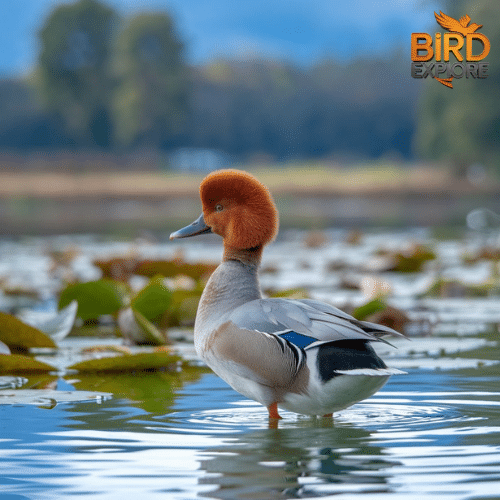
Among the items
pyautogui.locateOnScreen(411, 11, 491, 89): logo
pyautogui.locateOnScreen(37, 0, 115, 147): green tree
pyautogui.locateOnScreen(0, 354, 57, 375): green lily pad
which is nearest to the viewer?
pyautogui.locateOnScreen(0, 354, 57, 375): green lily pad

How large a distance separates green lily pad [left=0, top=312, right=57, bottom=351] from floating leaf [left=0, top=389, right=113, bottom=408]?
0.47 metres

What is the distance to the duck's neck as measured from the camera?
2.66m

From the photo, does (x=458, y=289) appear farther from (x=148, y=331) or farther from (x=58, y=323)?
(x=58, y=323)

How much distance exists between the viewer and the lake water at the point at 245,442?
6.55ft

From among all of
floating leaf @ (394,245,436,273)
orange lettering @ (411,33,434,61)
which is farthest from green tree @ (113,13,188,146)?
orange lettering @ (411,33,434,61)

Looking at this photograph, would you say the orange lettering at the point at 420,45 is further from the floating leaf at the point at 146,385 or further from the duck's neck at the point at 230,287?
the duck's neck at the point at 230,287

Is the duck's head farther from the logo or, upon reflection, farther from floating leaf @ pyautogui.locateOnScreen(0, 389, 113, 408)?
the logo

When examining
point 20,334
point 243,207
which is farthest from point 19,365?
point 243,207

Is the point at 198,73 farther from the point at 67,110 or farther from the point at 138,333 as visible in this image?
the point at 138,333

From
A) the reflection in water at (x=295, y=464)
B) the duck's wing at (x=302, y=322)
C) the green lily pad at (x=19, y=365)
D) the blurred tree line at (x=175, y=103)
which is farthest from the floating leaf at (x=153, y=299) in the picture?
the blurred tree line at (x=175, y=103)

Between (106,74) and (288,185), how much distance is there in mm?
17021

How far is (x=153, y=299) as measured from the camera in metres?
3.89

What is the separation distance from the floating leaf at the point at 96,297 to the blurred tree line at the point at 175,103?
29413 mm

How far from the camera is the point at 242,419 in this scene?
2674mm
